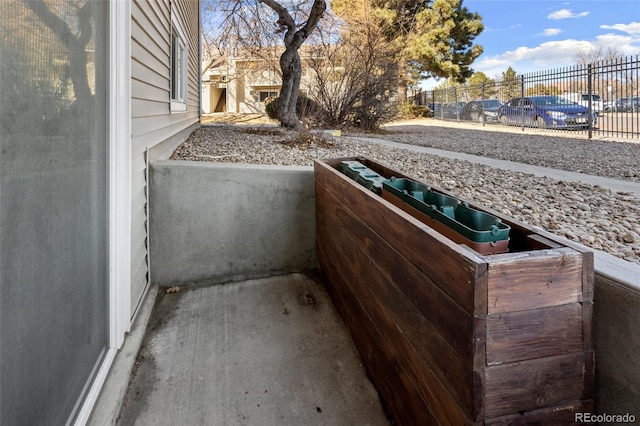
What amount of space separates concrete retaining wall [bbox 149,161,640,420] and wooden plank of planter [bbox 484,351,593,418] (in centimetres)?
221

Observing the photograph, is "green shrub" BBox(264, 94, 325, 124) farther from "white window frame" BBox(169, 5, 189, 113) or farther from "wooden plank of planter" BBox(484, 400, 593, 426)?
"wooden plank of planter" BBox(484, 400, 593, 426)

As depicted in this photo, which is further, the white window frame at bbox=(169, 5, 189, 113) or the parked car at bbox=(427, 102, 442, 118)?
the parked car at bbox=(427, 102, 442, 118)

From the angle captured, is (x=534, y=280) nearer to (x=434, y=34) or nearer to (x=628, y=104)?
(x=628, y=104)

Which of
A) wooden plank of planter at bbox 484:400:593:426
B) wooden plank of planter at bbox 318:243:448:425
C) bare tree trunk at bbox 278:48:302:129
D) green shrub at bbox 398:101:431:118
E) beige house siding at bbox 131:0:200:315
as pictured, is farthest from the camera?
green shrub at bbox 398:101:431:118

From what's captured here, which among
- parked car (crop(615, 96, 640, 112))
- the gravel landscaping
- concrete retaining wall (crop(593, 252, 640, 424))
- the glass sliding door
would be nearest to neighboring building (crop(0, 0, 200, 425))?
the glass sliding door

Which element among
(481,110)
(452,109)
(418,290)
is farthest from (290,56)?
(452,109)

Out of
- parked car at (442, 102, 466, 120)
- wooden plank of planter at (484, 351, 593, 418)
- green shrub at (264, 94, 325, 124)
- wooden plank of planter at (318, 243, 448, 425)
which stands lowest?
wooden plank of planter at (318, 243, 448, 425)

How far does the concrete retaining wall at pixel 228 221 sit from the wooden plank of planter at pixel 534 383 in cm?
221

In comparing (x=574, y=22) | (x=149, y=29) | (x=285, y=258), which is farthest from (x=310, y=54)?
(x=574, y=22)

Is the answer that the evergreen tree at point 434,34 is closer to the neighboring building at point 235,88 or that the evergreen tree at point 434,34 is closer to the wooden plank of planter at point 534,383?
the neighboring building at point 235,88

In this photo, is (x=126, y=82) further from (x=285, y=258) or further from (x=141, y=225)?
(x=285, y=258)

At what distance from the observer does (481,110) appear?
50.9 ft

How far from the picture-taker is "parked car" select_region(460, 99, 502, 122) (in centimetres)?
1480

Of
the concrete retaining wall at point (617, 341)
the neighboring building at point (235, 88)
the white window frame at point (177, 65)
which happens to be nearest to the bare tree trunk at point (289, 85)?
the white window frame at point (177, 65)
